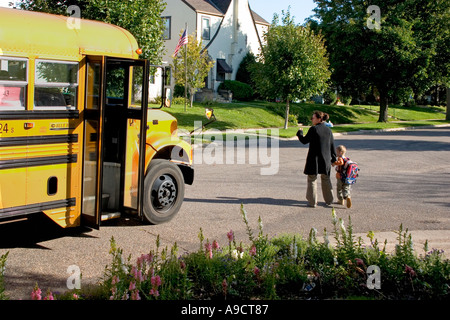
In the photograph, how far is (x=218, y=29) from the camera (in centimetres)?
4722

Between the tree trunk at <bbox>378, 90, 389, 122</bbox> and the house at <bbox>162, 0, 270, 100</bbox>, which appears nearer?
the tree trunk at <bbox>378, 90, 389, 122</bbox>

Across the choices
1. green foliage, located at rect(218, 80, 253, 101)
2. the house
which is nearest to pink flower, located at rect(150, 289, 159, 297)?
the house

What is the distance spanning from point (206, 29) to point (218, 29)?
1073mm

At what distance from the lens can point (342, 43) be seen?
1667 inches

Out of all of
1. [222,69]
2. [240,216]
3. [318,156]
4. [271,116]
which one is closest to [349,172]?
[318,156]

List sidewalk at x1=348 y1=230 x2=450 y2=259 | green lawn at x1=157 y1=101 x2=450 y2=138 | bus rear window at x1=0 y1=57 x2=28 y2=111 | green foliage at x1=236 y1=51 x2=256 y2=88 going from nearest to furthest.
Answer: bus rear window at x1=0 y1=57 x2=28 y2=111 < sidewalk at x1=348 y1=230 x2=450 y2=259 < green lawn at x1=157 y1=101 x2=450 y2=138 < green foliage at x1=236 y1=51 x2=256 y2=88

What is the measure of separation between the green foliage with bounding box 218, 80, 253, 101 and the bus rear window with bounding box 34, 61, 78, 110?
38.9 metres

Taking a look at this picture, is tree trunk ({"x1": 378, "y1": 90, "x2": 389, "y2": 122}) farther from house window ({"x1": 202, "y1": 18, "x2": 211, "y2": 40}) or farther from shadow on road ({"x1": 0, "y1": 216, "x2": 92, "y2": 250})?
shadow on road ({"x1": 0, "y1": 216, "x2": 92, "y2": 250})

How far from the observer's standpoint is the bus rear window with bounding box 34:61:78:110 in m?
6.92

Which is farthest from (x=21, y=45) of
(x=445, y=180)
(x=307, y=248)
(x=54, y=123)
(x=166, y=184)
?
(x=445, y=180)

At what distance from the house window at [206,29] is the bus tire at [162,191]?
3932cm

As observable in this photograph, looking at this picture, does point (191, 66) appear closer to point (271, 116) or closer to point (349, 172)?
point (271, 116)

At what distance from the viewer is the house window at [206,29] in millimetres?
46656

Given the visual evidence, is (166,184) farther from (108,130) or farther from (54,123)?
(54,123)
